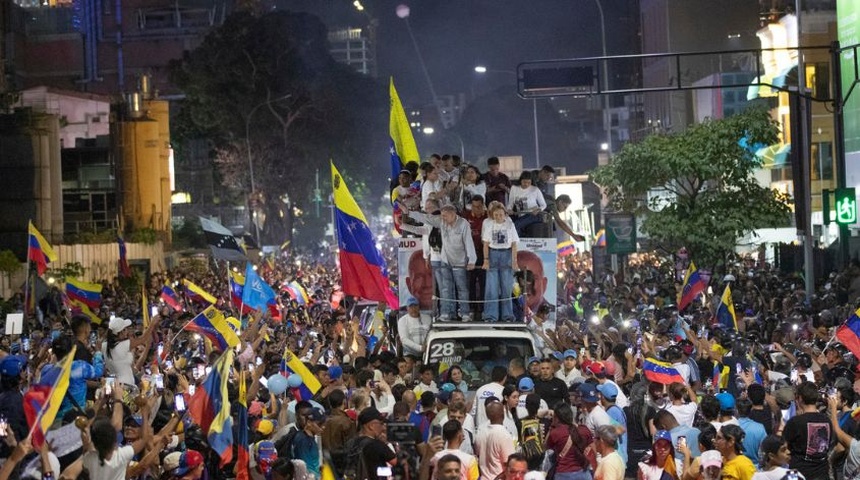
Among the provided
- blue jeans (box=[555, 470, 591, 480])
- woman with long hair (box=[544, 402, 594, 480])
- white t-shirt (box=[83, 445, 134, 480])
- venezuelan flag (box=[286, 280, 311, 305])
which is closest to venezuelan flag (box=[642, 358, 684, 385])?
woman with long hair (box=[544, 402, 594, 480])

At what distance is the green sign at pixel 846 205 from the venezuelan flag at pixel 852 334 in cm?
1233

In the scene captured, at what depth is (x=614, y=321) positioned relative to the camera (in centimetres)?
2483

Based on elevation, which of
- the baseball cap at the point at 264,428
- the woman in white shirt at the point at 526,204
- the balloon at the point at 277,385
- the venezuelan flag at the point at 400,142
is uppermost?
the venezuelan flag at the point at 400,142

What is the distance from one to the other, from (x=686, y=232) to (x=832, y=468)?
81.3 ft

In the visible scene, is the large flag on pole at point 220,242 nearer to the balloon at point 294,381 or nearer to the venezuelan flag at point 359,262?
the venezuelan flag at point 359,262

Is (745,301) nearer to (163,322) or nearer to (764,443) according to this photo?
(163,322)

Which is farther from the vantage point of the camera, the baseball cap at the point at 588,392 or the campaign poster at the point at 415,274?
the campaign poster at the point at 415,274

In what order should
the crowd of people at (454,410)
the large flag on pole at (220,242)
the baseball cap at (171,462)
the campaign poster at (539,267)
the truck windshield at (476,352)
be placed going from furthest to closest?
the large flag on pole at (220,242)
the campaign poster at (539,267)
the truck windshield at (476,352)
the baseball cap at (171,462)
the crowd of people at (454,410)

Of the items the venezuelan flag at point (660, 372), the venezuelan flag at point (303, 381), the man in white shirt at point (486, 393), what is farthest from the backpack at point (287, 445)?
the venezuelan flag at point (660, 372)

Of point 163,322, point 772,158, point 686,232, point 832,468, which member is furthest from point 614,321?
point 772,158

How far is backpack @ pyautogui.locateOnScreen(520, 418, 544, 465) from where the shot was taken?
11.4 metres

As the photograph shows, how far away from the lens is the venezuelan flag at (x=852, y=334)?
14.4 m

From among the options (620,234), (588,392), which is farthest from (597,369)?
(620,234)

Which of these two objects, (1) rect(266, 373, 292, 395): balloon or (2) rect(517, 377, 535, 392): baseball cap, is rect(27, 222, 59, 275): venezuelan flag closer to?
(1) rect(266, 373, 292, 395): balloon
